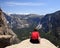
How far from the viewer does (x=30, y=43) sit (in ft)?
85.8

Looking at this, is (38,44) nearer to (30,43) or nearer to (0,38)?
(30,43)

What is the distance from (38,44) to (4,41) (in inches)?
349

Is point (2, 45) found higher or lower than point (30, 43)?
lower

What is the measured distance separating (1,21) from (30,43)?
1825 centimetres

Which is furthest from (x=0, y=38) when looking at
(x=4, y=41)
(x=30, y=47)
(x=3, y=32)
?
(x=30, y=47)

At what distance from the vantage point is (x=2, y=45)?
108ft

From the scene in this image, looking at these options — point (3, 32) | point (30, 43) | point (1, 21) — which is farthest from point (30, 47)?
point (1, 21)

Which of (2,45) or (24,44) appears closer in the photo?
(24,44)

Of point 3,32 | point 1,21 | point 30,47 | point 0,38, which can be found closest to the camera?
point 30,47

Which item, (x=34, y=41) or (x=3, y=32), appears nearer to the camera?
(x=34, y=41)

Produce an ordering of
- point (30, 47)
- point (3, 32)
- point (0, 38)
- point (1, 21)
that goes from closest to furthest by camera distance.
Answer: point (30, 47)
point (0, 38)
point (3, 32)
point (1, 21)

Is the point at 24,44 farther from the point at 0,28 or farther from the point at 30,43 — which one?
the point at 0,28

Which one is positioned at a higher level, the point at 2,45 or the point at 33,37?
the point at 33,37

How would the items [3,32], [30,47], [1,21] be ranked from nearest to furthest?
[30,47] → [3,32] → [1,21]
